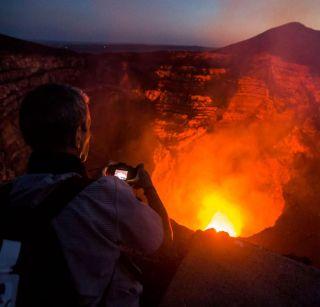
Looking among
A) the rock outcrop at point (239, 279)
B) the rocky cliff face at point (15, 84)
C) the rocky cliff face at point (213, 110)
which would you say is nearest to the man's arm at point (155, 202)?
the rock outcrop at point (239, 279)

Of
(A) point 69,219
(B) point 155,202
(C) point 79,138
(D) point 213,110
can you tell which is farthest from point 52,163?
(D) point 213,110

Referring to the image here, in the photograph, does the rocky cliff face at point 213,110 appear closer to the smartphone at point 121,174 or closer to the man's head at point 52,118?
the smartphone at point 121,174

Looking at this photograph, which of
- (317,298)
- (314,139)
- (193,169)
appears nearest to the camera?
(317,298)

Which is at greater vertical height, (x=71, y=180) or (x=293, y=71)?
(x=293, y=71)

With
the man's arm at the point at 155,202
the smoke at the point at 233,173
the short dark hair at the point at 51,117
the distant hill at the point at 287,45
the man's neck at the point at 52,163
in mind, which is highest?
the distant hill at the point at 287,45

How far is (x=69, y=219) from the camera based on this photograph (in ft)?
4.55

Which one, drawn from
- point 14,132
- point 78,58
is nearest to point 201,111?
point 78,58

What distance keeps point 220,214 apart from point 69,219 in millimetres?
12703

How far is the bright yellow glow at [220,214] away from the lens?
13242 millimetres

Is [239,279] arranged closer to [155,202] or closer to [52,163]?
[155,202]

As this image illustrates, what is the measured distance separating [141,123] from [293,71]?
5.85 meters

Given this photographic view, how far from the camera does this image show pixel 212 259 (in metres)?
3.82

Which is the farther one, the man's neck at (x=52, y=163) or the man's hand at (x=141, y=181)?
the man's hand at (x=141, y=181)

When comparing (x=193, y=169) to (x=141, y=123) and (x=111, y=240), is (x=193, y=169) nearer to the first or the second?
(x=141, y=123)
